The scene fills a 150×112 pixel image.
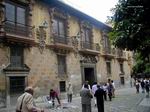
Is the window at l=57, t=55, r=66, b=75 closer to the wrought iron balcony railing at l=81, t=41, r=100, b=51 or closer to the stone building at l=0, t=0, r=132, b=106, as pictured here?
the stone building at l=0, t=0, r=132, b=106

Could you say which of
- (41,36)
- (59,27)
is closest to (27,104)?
(41,36)

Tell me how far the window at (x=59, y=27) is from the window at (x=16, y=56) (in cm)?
453

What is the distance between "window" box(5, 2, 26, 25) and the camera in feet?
57.6

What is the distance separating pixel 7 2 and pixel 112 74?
1806 cm

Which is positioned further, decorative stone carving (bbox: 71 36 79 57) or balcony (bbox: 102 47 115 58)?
balcony (bbox: 102 47 115 58)

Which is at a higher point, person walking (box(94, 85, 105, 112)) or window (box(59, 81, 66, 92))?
window (box(59, 81, 66, 92))

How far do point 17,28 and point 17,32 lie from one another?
10.6 inches

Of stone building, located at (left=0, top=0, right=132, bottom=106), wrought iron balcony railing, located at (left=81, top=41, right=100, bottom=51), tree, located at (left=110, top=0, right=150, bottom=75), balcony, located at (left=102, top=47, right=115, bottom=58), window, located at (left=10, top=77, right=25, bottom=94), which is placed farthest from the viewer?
balcony, located at (left=102, top=47, right=115, bottom=58)

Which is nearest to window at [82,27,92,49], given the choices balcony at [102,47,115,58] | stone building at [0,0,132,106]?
stone building at [0,0,132,106]

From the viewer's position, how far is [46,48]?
67.2 feet

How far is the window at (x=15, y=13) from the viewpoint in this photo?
17.6 meters

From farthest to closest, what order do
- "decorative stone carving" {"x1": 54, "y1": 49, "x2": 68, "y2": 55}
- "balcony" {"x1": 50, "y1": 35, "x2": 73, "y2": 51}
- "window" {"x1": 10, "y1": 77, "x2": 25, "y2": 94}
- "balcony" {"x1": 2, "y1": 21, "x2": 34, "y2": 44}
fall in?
"decorative stone carving" {"x1": 54, "y1": 49, "x2": 68, "y2": 55}, "balcony" {"x1": 50, "y1": 35, "x2": 73, "y2": 51}, "window" {"x1": 10, "y1": 77, "x2": 25, "y2": 94}, "balcony" {"x1": 2, "y1": 21, "x2": 34, "y2": 44}

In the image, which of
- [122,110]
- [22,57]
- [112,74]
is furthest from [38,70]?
[112,74]

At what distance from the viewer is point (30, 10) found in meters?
19.3
